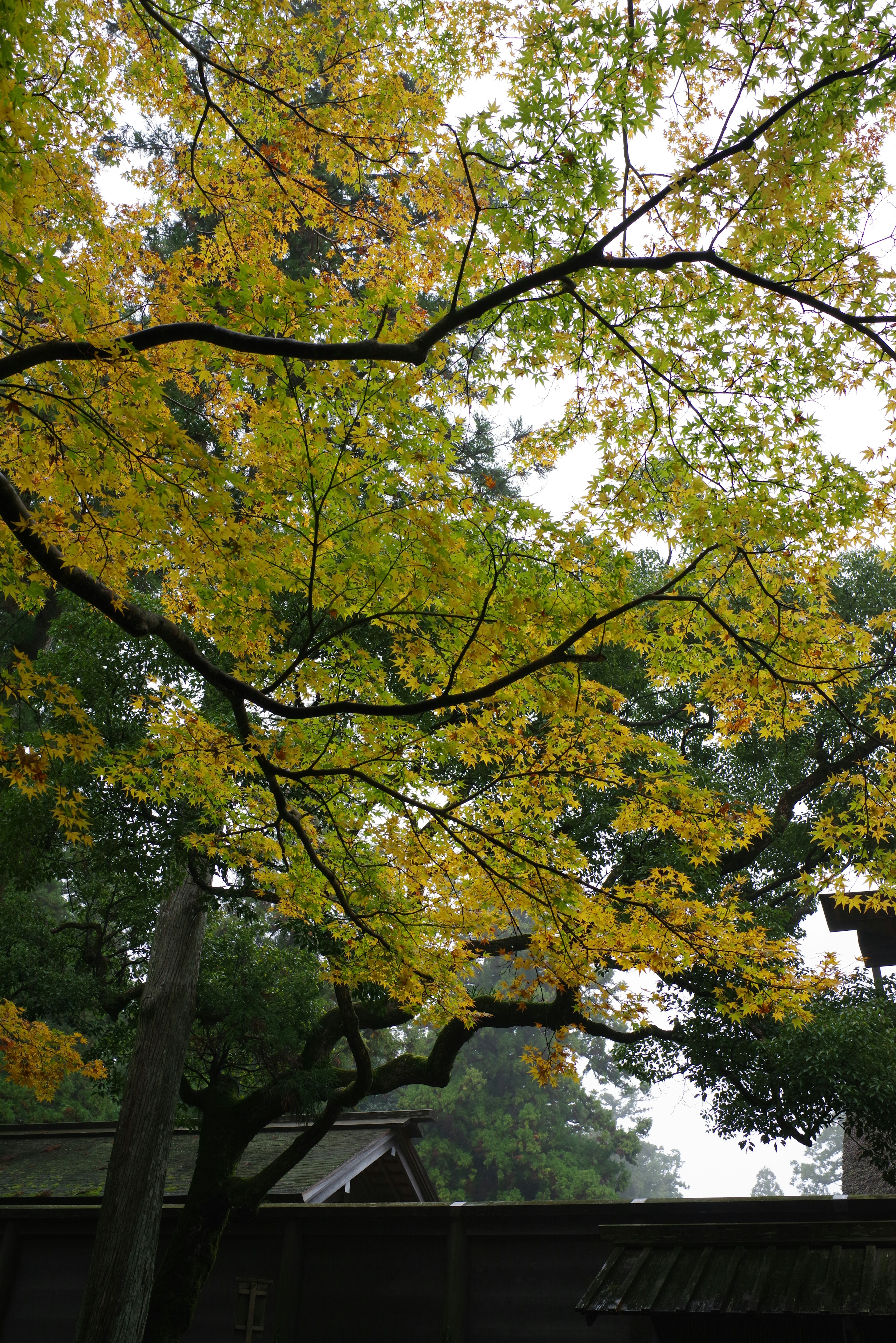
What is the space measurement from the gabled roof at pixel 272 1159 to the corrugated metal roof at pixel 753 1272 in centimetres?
512

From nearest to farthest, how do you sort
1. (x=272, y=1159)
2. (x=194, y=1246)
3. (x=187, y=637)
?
(x=187, y=637) → (x=194, y=1246) → (x=272, y=1159)

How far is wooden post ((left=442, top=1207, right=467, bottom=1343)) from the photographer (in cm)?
735

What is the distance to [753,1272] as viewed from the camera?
4.88 meters

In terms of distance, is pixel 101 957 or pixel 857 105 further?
pixel 101 957

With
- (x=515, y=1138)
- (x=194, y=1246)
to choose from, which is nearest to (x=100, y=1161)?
(x=194, y=1246)

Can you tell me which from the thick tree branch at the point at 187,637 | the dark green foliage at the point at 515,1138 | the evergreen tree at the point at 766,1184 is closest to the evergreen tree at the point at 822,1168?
the evergreen tree at the point at 766,1184

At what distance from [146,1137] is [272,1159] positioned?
264 centimetres

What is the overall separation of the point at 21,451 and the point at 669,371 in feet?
12.2

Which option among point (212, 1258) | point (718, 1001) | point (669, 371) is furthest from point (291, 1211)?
point (669, 371)

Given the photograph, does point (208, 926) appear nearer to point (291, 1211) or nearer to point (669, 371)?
point (291, 1211)

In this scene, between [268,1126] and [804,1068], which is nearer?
[804,1068]

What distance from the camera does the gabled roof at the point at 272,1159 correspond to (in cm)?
995

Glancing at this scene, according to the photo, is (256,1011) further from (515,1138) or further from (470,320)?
(515,1138)

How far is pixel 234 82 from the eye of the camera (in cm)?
634
